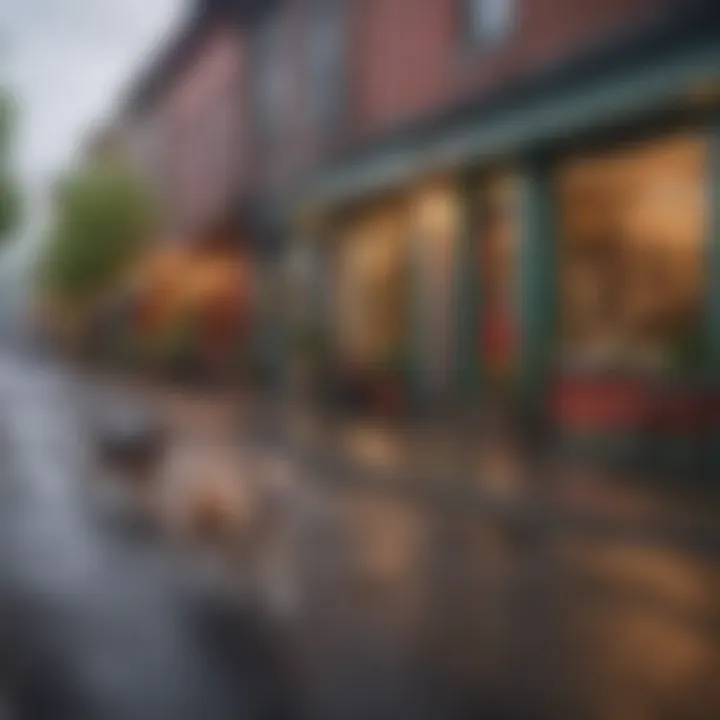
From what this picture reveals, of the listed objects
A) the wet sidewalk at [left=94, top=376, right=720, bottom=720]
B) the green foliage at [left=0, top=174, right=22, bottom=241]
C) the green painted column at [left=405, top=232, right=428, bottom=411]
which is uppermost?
the green foliage at [left=0, top=174, right=22, bottom=241]

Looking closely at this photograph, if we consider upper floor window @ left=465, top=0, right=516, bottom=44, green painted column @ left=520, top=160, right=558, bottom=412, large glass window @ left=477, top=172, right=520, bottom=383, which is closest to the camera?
upper floor window @ left=465, top=0, right=516, bottom=44

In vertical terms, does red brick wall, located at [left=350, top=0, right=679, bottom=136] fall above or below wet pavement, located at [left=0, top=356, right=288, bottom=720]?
above

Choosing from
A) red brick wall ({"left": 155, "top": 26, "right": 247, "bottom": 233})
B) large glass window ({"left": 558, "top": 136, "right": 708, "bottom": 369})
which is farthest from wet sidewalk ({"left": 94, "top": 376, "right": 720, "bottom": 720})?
large glass window ({"left": 558, "top": 136, "right": 708, "bottom": 369})

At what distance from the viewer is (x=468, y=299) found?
9227 mm

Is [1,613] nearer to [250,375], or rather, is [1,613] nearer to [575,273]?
[250,375]

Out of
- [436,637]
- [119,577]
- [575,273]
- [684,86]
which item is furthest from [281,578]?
[575,273]

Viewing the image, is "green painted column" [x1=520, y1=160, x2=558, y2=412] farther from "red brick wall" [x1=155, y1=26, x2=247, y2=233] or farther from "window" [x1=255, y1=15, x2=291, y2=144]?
"red brick wall" [x1=155, y1=26, x2=247, y2=233]

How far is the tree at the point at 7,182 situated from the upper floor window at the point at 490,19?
11.9 feet

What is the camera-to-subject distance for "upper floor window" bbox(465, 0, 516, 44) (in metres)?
7.46

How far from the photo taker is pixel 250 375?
5.30m

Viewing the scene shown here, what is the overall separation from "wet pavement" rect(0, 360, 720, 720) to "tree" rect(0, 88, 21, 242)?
67 cm

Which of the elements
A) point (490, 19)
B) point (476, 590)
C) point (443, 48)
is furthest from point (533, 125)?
point (476, 590)

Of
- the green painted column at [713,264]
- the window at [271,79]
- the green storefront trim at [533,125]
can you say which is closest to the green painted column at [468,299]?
the green storefront trim at [533,125]

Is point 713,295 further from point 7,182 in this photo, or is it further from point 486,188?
point 7,182
